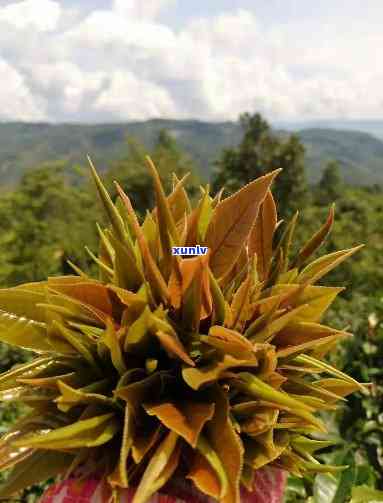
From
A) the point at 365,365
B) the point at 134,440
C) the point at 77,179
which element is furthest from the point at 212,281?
the point at 77,179

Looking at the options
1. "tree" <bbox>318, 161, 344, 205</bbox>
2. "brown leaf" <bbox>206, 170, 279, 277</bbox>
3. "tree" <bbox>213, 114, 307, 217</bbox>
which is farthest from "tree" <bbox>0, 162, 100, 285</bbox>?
"tree" <bbox>318, 161, 344, 205</bbox>

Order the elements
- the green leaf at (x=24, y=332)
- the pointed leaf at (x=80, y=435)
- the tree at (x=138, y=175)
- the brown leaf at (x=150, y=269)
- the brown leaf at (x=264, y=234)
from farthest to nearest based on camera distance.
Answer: the tree at (x=138, y=175)
the brown leaf at (x=264, y=234)
the green leaf at (x=24, y=332)
the brown leaf at (x=150, y=269)
the pointed leaf at (x=80, y=435)

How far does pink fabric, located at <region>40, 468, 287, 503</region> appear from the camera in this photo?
3.32ft

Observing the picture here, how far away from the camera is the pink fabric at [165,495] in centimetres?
101

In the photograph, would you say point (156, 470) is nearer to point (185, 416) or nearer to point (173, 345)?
point (185, 416)

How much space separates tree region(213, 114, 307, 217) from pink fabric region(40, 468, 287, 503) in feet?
81.9

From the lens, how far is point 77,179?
135375 millimetres

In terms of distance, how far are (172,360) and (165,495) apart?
0.81ft

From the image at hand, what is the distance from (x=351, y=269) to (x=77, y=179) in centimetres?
12068

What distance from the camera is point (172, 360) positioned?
1060mm

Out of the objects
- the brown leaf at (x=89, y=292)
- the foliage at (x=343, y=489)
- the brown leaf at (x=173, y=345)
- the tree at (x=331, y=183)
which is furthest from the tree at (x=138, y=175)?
the brown leaf at (x=173, y=345)

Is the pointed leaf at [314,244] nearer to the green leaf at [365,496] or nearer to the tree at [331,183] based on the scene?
the green leaf at [365,496]

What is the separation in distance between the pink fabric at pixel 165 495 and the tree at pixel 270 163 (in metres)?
25.0

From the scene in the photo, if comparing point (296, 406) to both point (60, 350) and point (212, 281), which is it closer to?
point (212, 281)
